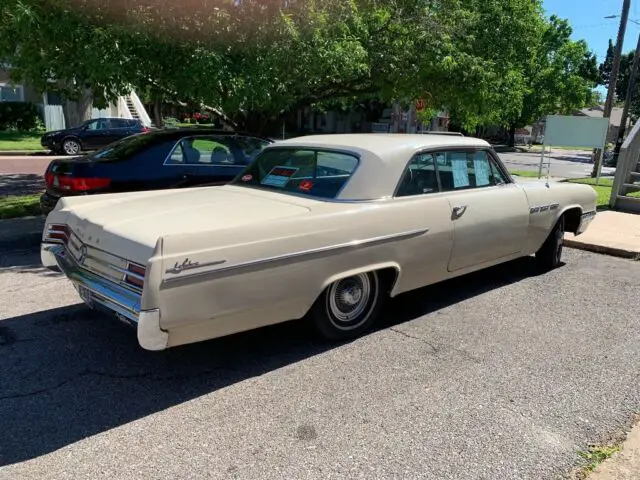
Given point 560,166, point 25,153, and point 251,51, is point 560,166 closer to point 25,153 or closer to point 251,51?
point 251,51

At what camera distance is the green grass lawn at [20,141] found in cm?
2089

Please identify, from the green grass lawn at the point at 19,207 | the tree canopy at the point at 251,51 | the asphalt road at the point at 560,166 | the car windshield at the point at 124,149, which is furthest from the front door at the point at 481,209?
the asphalt road at the point at 560,166

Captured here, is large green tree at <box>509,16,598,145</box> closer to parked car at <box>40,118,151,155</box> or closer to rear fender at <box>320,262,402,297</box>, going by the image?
parked car at <box>40,118,151,155</box>

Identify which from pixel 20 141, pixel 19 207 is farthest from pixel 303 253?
Result: pixel 20 141

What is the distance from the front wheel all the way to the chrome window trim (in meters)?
0.28

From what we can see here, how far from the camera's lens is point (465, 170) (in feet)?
16.4

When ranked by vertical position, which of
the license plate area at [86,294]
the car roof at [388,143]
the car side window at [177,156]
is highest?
the car roof at [388,143]

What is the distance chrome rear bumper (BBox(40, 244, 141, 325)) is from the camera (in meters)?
3.13

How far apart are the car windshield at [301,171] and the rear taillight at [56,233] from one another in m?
1.54

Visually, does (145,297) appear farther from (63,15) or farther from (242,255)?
(63,15)

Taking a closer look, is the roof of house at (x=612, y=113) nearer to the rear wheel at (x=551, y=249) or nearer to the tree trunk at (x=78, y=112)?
the tree trunk at (x=78, y=112)

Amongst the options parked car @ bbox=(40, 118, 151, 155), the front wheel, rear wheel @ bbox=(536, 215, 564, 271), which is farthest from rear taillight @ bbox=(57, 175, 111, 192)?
parked car @ bbox=(40, 118, 151, 155)

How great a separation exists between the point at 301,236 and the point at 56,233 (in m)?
1.88

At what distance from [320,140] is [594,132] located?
12.5m
